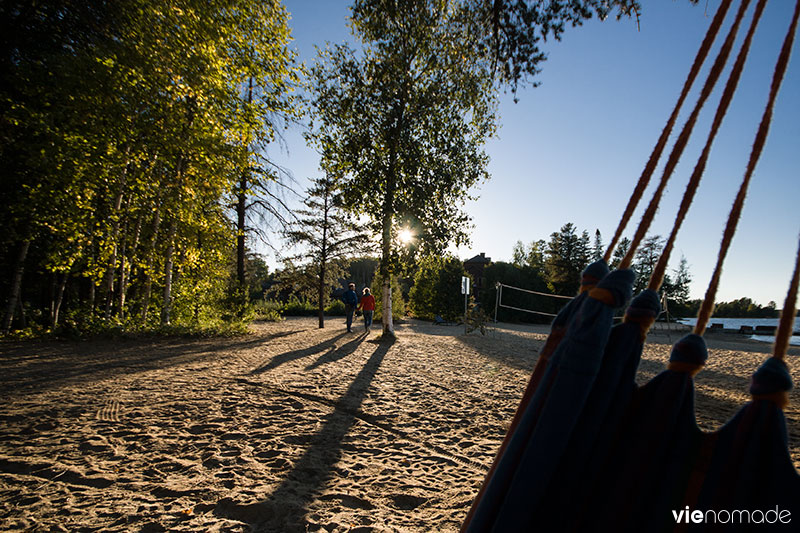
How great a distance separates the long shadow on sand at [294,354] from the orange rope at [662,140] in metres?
6.51

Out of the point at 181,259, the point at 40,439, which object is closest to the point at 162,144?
→ the point at 181,259

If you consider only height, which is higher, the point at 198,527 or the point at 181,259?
the point at 181,259

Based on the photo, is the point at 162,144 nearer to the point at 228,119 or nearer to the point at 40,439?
the point at 228,119

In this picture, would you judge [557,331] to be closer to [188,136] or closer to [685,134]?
[685,134]

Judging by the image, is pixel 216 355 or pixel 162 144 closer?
pixel 216 355

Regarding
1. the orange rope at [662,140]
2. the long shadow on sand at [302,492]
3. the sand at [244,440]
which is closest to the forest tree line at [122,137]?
the sand at [244,440]

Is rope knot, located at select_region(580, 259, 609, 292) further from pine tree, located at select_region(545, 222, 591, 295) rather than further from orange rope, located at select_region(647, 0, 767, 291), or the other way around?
pine tree, located at select_region(545, 222, 591, 295)

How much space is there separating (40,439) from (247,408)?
1882 millimetres

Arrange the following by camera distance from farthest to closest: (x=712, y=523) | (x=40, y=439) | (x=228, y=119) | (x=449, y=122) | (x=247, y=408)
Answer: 1. (x=449, y=122)
2. (x=228, y=119)
3. (x=247, y=408)
4. (x=40, y=439)
5. (x=712, y=523)

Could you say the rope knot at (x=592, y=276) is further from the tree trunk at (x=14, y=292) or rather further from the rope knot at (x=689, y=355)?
the tree trunk at (x=14, y=292)

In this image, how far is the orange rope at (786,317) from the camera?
70 centimetres

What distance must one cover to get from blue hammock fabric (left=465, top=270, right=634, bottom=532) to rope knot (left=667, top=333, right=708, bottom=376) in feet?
0.50

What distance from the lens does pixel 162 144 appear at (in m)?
8.43

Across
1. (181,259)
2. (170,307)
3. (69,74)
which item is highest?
(69,74)
